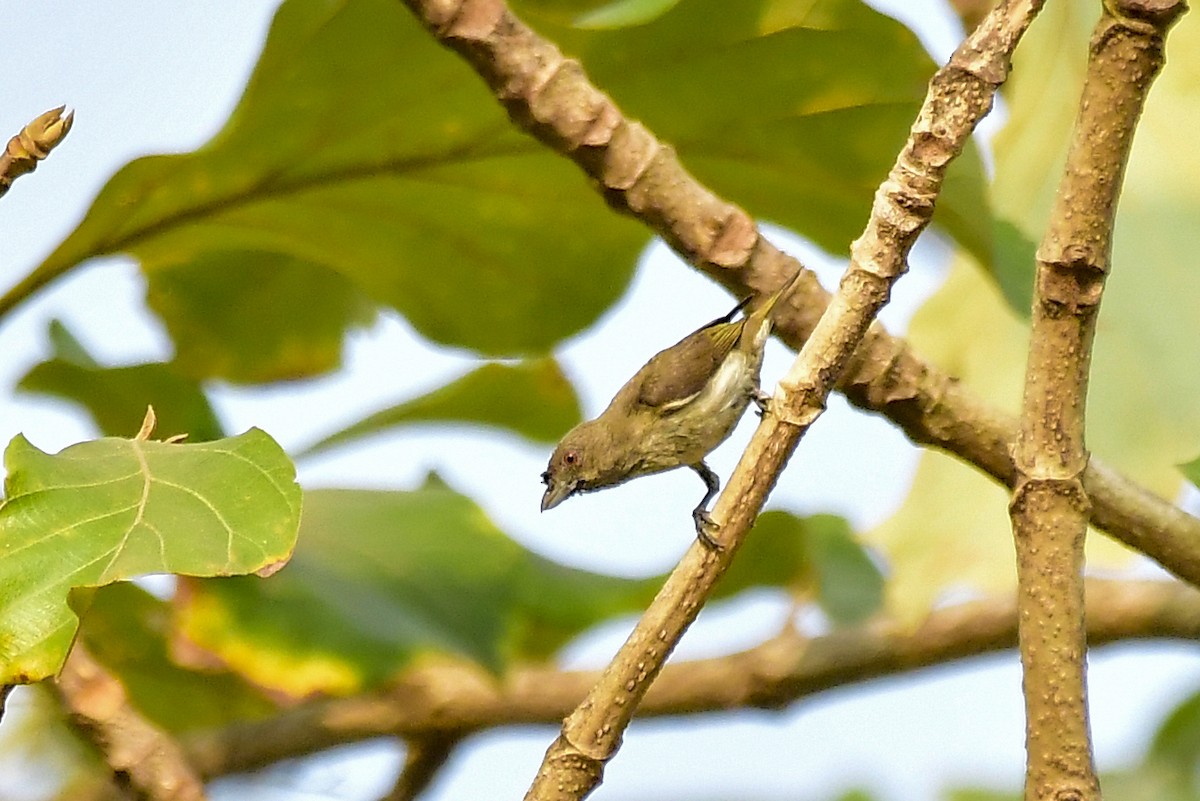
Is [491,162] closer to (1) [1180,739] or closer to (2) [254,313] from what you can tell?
(2) [254,313]

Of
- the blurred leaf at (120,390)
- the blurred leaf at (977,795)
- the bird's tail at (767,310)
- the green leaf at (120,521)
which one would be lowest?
the green leaf at (120,521)

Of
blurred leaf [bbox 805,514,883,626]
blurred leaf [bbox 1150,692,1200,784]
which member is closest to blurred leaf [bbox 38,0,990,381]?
blurred leaf [bbox 805,514,883,626]

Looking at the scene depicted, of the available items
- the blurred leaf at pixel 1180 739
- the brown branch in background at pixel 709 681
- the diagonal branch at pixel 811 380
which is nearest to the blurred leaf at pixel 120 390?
the brown branch in background at pixel 709 681

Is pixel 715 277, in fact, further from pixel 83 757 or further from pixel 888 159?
pixel 83 757

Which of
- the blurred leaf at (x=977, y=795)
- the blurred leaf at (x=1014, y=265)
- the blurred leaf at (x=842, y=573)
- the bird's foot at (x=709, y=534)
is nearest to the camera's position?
Answer: the bird's foot at (x=709, y=534)

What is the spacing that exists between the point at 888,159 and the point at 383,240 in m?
0.43

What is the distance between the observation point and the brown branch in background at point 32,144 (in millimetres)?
646

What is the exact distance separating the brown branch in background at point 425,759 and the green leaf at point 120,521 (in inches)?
19.4

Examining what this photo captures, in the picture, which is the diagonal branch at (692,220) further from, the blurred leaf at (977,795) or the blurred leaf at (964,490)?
the blurred leaf at (977,795)

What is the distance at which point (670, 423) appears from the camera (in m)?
1.04

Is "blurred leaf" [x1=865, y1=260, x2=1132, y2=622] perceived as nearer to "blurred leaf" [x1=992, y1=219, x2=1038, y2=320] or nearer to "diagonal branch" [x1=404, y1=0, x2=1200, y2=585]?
"blurred leaf" [x1=992, y1=219, x2=1038, y2=320]

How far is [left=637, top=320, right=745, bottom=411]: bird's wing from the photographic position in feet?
3.31

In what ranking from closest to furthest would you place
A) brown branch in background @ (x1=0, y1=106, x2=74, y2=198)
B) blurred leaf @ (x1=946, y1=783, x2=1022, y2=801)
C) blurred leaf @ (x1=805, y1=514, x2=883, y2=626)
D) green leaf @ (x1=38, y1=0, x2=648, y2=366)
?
brown branch in background @ (x1=0, y1=106, x2=74, y2=198) → green leaf @ (x1=38, y1=0, x2=648, y2=366) → blurred leaf @ (x1=946, y1=783, x2=1022, y2=801) → blurred leaf @ (x1=805, y1=514, x2=883, y2=626)

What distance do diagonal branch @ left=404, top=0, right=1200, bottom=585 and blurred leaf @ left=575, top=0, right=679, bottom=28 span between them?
0.61 feet
